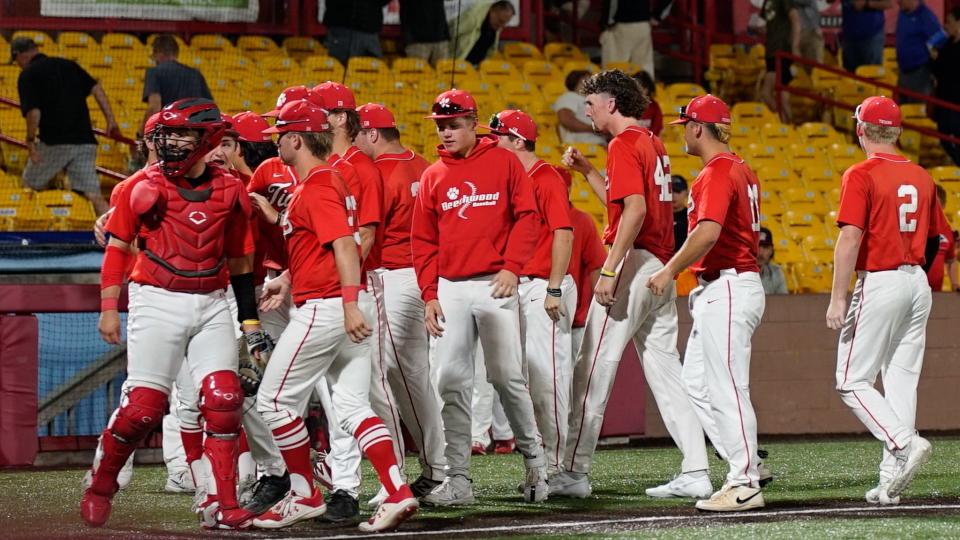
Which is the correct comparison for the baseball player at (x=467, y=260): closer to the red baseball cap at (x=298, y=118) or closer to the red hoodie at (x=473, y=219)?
the red hoodie at (x=473, y=219)

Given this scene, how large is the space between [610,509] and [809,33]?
37.8 ft

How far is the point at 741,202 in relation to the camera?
6922 millimetres

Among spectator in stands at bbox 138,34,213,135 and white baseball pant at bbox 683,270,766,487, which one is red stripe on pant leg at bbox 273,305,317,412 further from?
spectator in stands at bbox 138,34,213,135

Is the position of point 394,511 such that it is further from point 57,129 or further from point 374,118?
point 57,129

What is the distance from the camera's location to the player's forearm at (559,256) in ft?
23.5

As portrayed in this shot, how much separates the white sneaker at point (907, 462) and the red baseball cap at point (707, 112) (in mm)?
1726

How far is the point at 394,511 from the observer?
20.0 feet

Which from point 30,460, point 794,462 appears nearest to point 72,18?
point 30,460

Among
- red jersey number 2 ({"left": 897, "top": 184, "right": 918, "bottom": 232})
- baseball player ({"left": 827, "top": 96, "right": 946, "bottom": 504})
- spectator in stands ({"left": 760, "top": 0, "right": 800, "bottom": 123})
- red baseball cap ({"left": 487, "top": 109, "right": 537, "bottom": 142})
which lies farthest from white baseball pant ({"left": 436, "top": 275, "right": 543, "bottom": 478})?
spectator in stands ({"left": 760, "top": 0, "right": 800, "bottom": 123})

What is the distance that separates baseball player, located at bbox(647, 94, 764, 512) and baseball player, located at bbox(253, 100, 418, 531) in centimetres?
143

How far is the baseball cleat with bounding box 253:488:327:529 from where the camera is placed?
6.38 metres

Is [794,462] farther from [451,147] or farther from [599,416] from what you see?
[451,147]

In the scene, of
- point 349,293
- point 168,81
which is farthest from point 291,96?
point 168,81

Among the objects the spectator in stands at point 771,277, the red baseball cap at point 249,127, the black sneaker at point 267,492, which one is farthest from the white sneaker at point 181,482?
the spectator in stands at point 771,277
